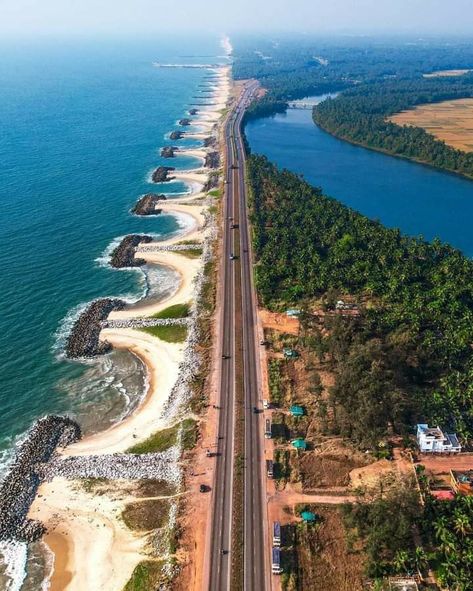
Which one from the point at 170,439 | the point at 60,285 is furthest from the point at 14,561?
the point at 60,285

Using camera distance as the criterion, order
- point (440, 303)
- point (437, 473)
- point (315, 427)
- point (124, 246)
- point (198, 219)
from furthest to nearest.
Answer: point (198, 219)
point (124, 246)
point (440, 303)
point (315, 427)
point (437, 473)

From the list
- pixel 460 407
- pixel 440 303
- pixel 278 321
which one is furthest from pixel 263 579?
pixel 440 303

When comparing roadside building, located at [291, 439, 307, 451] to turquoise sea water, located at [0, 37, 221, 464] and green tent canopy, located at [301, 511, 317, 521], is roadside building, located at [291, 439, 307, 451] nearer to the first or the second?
green tent canopy, located at [301, 511, 317, 521]

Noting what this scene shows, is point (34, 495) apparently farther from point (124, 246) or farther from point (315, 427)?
point (124, 246)

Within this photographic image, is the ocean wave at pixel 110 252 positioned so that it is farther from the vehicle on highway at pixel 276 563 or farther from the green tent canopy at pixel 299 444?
the vehicle on highway at pixel 276 563

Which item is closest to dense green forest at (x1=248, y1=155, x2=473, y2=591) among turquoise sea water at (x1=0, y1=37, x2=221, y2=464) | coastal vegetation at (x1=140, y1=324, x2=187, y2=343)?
coastal vegetation at (x1=140, y1=324, x2=187, y2=343)

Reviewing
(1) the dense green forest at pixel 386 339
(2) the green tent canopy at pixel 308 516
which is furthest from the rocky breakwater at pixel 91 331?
(2) the green tent canopy at pixel 308 516
